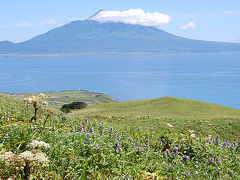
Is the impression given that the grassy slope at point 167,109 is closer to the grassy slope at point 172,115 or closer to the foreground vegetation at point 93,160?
the grassy slope at point 172,115

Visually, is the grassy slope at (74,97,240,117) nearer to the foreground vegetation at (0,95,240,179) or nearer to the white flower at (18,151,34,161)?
the foreground vegetation at (0,95,240,179)

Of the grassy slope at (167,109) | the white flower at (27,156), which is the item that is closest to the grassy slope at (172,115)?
the grassy slope at (167,109)

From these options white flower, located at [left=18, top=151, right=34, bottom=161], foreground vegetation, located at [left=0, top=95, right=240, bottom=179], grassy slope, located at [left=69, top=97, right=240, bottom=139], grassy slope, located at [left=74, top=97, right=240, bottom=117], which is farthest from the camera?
grassy slope, located at [left=74, top=97, right=240, bottom=117]

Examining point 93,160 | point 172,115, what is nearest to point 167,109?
point 172,115

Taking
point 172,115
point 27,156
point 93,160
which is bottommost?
point 172,115

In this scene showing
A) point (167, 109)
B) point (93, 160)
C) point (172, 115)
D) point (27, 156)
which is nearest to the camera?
point (27, 156)

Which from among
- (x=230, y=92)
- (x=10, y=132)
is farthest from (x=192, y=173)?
(x=230, y=92)

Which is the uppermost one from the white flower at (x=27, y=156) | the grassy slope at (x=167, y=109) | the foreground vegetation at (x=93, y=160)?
the white flower at (x=27, y=156)

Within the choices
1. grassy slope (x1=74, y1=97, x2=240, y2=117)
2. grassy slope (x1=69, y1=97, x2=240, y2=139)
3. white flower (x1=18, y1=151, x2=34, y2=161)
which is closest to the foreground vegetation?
white flower (x1=18, y1=151, x2=34, y2=161)

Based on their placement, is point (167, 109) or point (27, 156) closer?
point (27, 156)

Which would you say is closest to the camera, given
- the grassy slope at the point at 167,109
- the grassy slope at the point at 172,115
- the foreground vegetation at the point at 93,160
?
the foreground vegetation at the point at 93,160

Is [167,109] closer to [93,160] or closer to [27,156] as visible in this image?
[93,160]

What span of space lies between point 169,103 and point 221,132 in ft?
49.4

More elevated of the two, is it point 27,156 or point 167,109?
point 27,156
